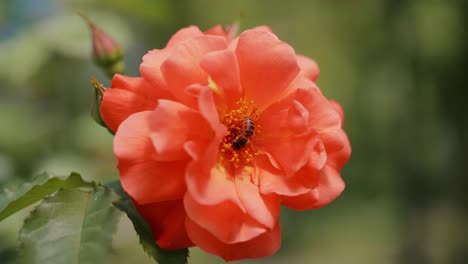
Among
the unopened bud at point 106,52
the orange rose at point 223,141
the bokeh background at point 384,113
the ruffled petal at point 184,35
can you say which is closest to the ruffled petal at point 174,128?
the orange rose at point 223,141

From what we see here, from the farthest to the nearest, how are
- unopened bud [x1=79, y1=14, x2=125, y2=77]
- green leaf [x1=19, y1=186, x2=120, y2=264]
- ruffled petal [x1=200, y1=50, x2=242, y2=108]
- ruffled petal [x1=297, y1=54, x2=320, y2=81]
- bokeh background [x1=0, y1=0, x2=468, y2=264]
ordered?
1. bokeh background [x1=0, y1=0, x2=468, y2=264]
2. unopened bud [x1=79, y1=14, x2=125, y2=77]
3. ruffled petal [x1=297, y1=54, x2=320, y2=81]
4. ruffled petal [x1=200, y1=50, x2=242, y2=108]
5. green leaf [x1=19, y1=186, x2=120, y2=264]

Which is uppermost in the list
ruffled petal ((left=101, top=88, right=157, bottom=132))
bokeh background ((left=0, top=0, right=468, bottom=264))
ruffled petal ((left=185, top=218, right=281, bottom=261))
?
ruffled petal ((left=101, top=88, right=157, bottom=132))

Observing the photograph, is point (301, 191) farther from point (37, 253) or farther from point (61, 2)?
point (61, 2)

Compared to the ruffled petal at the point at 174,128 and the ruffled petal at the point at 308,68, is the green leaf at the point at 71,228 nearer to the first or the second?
the ruffled petal at the point at 174,128

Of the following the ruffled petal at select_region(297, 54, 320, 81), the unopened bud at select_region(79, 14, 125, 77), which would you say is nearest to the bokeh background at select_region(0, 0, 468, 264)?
the unopened bud at select_region(79, 14, 125, 77)

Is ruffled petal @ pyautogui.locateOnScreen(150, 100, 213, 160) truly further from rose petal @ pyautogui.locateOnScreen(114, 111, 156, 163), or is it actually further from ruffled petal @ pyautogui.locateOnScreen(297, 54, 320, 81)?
ruffled petal @ pyautogui.locateOnScreen(297, 54, 320, 81)

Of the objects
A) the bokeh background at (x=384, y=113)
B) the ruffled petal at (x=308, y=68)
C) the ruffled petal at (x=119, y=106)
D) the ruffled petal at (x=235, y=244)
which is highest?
the ruffled petal at (x=119, y=106)

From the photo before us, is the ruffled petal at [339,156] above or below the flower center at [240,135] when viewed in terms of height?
below

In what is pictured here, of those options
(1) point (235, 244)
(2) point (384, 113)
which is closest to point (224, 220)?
(1) point (235, 244)
